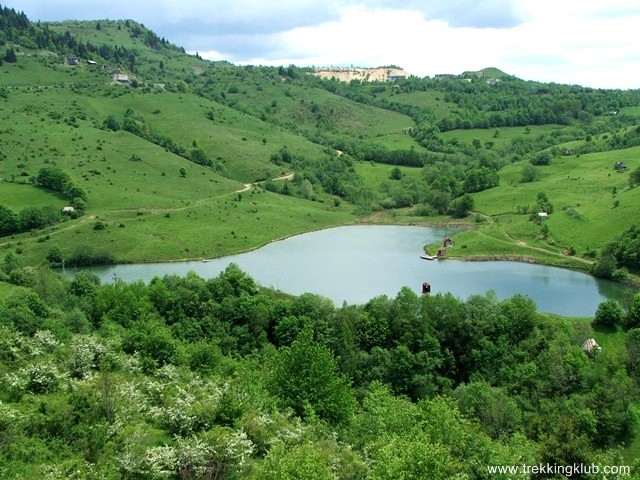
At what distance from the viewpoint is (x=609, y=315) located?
2219 inches

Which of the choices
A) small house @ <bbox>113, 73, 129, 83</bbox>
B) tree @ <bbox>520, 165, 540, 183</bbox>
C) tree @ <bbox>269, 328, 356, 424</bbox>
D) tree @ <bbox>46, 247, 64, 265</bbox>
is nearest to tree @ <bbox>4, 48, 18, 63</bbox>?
small house @ <bbox>113, 73, 129, 83</bbox>

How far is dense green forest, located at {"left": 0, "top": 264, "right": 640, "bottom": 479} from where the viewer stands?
20.7 m

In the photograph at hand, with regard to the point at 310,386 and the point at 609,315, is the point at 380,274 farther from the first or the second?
the point at 310,386

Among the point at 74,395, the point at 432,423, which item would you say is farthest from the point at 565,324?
the point at 74,395

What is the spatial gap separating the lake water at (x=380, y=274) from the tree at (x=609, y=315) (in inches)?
377

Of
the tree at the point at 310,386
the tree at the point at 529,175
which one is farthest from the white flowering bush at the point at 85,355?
the tree at the point at 529,175

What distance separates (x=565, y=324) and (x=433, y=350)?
45.4 feet

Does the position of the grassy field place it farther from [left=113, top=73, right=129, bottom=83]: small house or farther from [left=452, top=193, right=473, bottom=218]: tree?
[left=113, top=73, right=129, bottom=83]: small house

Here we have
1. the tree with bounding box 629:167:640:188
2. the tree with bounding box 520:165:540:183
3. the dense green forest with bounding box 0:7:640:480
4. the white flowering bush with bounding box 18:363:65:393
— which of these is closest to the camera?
Answer: the dense green forest with bounding box 0:7:640:480

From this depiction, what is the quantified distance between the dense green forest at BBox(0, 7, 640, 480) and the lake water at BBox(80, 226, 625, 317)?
4.63 meters

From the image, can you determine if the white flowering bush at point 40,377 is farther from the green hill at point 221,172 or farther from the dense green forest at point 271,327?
the green hill at point 221,172

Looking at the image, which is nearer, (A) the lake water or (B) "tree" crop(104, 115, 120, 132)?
(A) the lake water

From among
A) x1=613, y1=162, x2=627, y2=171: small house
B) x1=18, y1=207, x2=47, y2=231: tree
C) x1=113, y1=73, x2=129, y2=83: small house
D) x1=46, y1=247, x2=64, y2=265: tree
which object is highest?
x1=113, y1=73, x2=129, y2=83: small house

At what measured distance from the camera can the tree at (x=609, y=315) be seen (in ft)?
185
